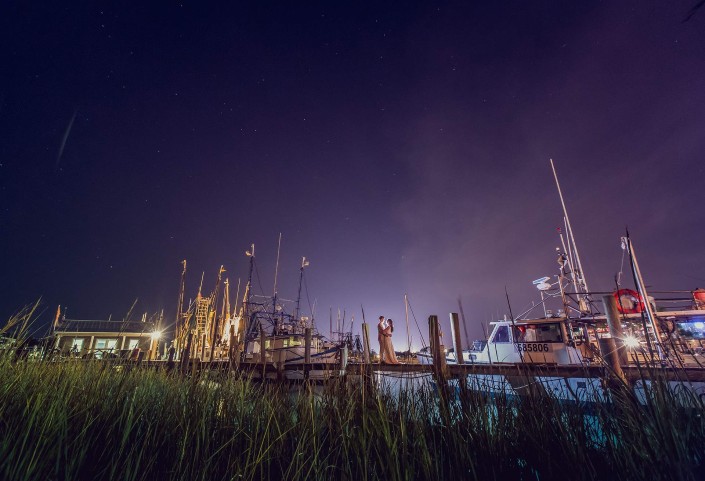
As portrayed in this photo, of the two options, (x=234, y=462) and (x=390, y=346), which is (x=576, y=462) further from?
(x=390, y=346)

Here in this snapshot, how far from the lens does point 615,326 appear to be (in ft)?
26.7

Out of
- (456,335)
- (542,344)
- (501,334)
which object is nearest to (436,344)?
(456,335)

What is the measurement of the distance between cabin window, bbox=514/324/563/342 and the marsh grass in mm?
8166

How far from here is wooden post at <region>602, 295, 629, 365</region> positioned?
24.3 feet

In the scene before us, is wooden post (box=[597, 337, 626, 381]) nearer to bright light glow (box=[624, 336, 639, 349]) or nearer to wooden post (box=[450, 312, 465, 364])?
bright light glow (box=[624, 336, 639, 349])

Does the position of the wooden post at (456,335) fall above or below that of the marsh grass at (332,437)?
above

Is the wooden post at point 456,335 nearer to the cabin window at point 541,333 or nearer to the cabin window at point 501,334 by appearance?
the cabin window at point 541,333

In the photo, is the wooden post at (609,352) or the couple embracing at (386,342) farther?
the couple embracing at (386,342)

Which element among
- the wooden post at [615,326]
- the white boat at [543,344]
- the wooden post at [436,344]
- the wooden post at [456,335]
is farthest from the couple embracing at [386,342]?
the wooden post at [615,326]

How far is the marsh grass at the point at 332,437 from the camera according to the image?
3473 millimetres

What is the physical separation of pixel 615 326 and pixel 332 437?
7.68 m

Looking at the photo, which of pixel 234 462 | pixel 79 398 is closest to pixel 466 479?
pixel 234 462

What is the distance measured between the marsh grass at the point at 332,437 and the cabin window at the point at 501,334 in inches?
373

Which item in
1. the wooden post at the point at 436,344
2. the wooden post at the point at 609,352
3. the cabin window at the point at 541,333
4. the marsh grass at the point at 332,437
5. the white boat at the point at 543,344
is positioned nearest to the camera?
the marsh grass at the point at 332,437
